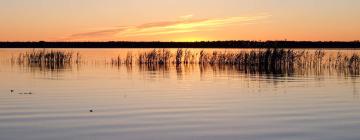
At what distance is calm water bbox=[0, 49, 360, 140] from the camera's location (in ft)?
35.6

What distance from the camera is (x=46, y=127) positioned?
37.7ft

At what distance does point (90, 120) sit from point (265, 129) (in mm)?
3774

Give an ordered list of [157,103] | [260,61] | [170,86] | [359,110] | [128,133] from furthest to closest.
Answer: [260,61], [170,86], [157,103], [359,110], [128,133]

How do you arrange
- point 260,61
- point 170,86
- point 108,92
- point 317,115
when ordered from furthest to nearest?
point 260,61 → point 170,86 → point 108,92 → point 317,115

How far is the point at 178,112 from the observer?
46.4 feet

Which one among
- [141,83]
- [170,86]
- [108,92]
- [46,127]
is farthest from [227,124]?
[141,83]

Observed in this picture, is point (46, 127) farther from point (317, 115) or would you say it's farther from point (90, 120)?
point (317, 115)

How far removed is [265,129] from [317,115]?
2.78 meters

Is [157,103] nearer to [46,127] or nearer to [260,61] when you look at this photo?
[46,127]

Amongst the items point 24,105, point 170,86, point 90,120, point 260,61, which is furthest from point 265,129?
point 260,61

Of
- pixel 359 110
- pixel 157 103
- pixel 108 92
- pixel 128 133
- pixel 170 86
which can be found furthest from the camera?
pixel 170 86

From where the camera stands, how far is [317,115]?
13711mm

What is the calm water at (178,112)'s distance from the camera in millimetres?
10852

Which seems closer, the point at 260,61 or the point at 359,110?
the point at 359,110
